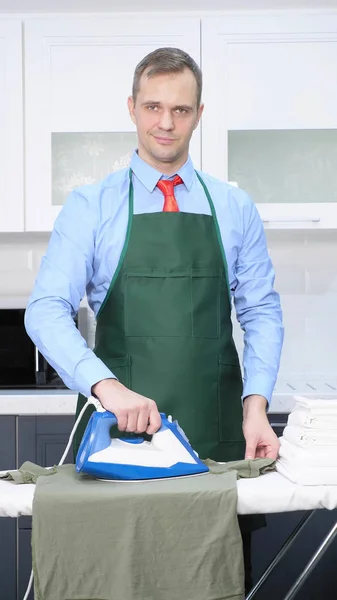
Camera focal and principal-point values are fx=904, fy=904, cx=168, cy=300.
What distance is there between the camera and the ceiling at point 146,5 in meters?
2.72

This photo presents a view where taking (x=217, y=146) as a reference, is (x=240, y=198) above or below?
below

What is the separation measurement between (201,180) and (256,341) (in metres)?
0.37

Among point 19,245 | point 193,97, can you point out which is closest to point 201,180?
point 193,97

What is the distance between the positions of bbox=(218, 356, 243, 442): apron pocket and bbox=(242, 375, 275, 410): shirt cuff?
0.06 metres

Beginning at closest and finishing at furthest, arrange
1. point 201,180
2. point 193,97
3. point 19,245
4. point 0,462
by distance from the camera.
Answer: point 193,97
point 201,180
point 0,462
point 19,245

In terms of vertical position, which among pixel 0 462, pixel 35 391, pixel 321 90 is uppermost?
pixel 321 90

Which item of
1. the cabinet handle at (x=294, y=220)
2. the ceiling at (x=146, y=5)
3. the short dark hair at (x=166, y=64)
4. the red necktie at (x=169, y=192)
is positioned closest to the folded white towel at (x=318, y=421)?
the red necktie at (x=169, y=192)

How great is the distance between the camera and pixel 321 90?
9.20 ft

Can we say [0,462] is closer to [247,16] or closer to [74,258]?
[74,258]

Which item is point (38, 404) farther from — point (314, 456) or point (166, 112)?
point (314, 456)

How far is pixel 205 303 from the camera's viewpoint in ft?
5.82

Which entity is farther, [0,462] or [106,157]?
[106,157]

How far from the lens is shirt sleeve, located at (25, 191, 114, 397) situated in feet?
5.02

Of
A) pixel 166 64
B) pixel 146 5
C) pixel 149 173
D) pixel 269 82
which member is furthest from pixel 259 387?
pixel 146 5
